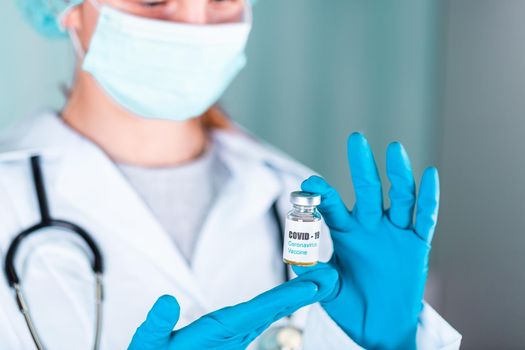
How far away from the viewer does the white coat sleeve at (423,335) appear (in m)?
1.12

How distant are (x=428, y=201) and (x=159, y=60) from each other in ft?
1.87

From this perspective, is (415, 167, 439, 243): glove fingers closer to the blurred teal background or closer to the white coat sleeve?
the white coat sleeve

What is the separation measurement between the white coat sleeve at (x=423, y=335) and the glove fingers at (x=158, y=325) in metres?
0.35

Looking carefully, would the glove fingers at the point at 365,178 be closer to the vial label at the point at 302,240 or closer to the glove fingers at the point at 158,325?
the vial label at the point at 302,240

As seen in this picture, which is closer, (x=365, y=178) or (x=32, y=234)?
(x=365, y=178)

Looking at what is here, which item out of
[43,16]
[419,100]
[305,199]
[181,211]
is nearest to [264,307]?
[305,199]

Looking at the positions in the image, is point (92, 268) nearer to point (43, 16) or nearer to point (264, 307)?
point (264, 307)

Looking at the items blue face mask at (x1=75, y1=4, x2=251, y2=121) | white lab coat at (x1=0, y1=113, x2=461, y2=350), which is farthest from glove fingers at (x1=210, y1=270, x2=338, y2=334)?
blue face mask at (x1=75, y1=4, x2=251, y2=121)

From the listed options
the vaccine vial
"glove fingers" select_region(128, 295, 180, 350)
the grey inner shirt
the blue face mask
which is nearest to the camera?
"glove fingers" select_region(128, 295, 180, 350)

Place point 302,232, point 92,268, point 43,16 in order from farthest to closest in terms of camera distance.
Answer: point 43,16
point 92,268
point 302,232

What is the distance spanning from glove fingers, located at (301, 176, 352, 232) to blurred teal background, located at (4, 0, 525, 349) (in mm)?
502

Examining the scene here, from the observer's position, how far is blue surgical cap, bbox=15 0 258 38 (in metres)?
1.33

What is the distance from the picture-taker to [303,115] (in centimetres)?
177

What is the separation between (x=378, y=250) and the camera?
111 cm
